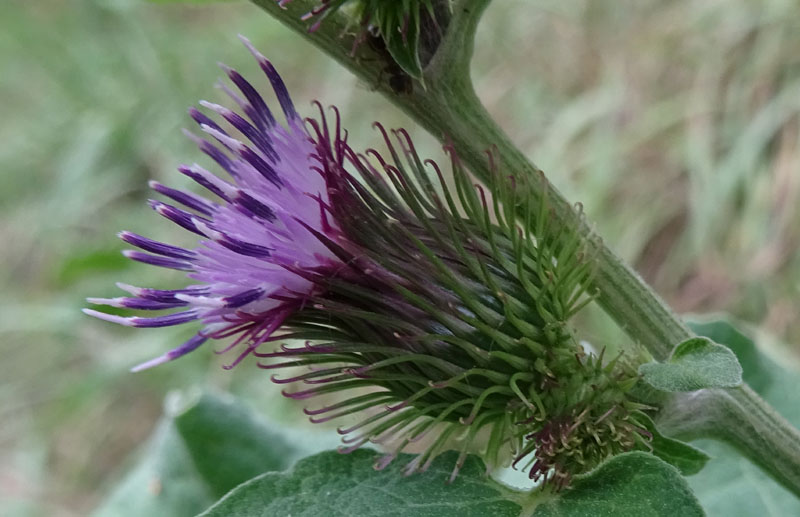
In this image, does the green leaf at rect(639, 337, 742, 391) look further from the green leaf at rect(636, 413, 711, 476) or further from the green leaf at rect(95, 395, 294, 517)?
the green leaf at rect(95, 395, 294, 517)

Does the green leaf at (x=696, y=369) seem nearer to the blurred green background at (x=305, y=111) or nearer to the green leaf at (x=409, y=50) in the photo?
the green leaf at (x=409, y=50)

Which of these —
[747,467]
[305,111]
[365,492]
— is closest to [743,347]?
[747,467]

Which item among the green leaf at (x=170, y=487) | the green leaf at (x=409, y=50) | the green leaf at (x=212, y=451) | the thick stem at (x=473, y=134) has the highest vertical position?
the green leaf at (x=409, y=50)

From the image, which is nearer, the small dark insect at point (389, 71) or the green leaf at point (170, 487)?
the small dark insect at point (389, 71)

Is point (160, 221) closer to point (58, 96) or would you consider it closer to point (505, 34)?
point (58, 96)

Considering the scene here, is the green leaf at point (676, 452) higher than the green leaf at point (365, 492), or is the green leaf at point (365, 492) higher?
the green leaf at point (676, 452)

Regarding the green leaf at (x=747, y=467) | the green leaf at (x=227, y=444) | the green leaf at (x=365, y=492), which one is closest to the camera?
the green leaf at (x=365, y=492)

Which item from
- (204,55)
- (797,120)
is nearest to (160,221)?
(204,55)

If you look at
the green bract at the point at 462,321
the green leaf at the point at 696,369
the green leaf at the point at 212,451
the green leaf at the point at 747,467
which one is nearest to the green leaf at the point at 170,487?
the green leaf at the point at 212,451

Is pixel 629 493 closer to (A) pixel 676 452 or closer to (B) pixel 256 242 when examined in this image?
(A) pixel 676 452
